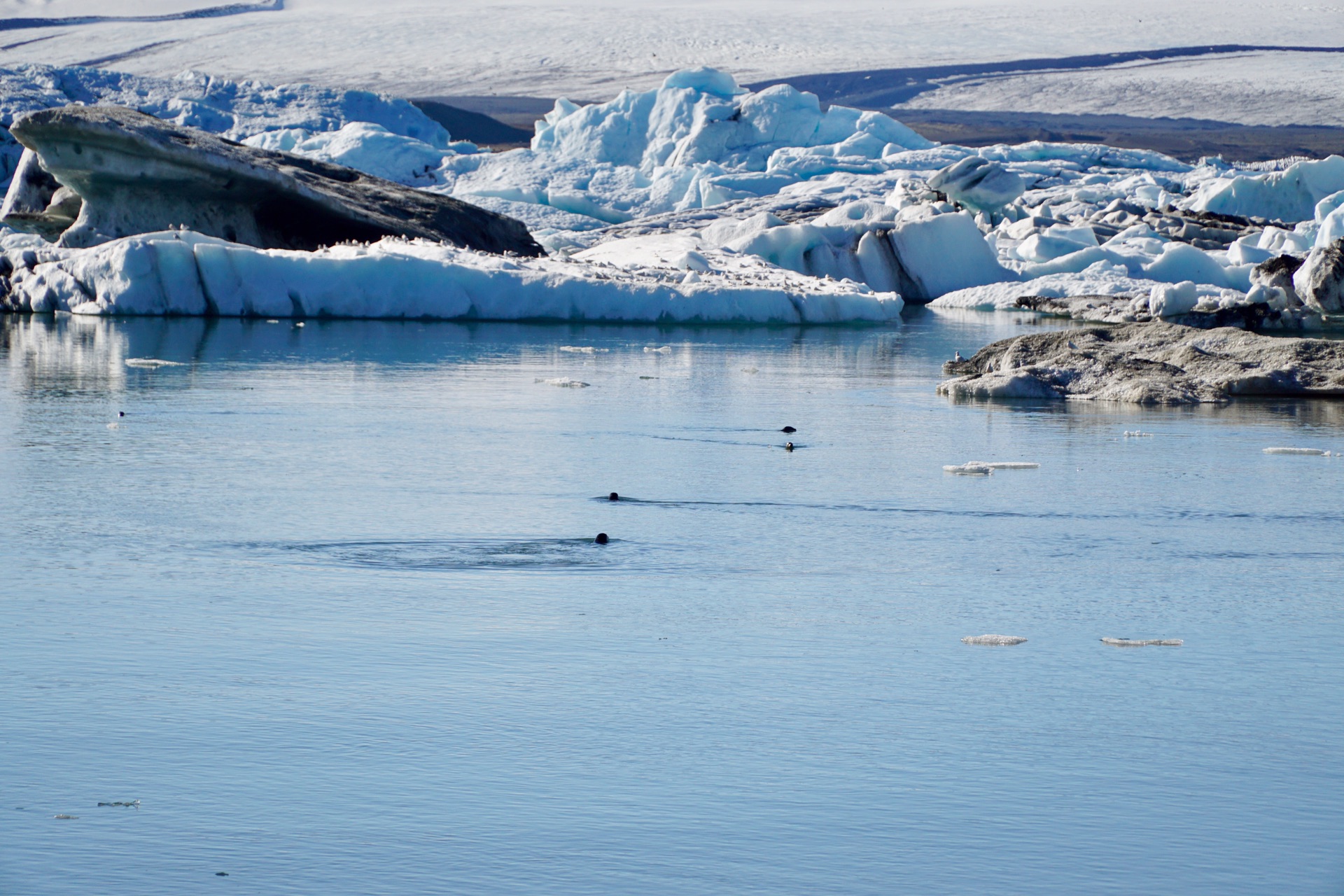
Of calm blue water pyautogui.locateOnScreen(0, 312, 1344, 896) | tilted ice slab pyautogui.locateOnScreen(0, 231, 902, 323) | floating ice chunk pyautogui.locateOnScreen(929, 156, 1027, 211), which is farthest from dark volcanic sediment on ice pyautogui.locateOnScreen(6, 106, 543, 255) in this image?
calm blue water pyautogui.locateOnScreen(0, 312, 1344, 896)

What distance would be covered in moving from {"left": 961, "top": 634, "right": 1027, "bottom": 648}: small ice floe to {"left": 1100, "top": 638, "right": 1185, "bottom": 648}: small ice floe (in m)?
0.20

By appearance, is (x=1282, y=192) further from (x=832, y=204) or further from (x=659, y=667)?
(x=659, y=667)

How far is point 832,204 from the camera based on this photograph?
3484 centimetres

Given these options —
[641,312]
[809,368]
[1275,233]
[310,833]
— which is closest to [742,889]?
[310,833]

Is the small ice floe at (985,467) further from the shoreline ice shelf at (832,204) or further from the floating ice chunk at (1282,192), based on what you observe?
the floating ice chunk at (1282,192)

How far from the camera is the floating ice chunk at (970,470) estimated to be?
6.50 metres

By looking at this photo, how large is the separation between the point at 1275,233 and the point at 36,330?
72.2 ft

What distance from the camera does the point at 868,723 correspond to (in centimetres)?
305

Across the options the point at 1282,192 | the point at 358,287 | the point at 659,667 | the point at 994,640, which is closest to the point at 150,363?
the point at 358,287

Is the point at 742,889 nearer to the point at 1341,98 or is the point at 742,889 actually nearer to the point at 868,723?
the point at 868,723

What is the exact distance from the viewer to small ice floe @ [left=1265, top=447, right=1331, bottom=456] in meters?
7.26

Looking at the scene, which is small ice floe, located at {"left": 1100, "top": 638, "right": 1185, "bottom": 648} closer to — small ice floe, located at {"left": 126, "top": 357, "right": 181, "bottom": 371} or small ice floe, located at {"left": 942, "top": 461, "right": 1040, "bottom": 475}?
small ice floe, located at {"left": 942, "top": 461, "right": 1040, "bottom": 475}

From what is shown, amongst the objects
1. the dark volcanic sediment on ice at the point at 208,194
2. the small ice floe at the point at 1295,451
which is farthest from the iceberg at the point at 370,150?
the small ice floe at the point at 1295,451

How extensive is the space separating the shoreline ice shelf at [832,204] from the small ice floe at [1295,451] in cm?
1127
